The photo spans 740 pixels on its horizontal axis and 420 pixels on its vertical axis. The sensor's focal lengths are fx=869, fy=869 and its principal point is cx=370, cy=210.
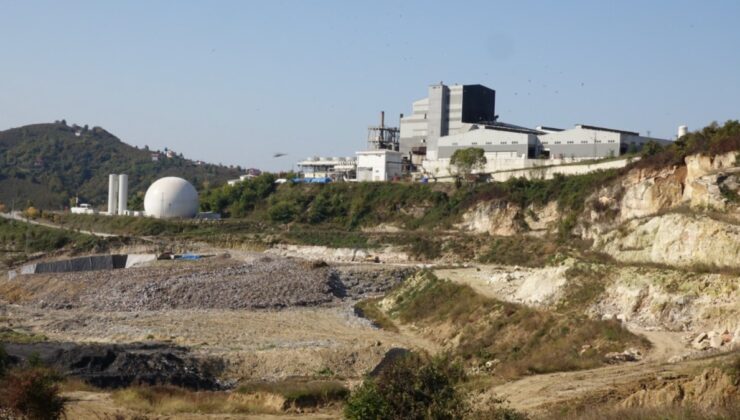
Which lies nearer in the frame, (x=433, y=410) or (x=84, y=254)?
(x=433, y=410)

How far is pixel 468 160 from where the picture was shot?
7500 cm

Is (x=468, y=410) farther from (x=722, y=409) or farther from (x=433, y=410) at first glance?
(x=722, y=409)

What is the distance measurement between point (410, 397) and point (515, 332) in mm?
15212

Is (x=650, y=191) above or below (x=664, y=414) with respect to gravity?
above

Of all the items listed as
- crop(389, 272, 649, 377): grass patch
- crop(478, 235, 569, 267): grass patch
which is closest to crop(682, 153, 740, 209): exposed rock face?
crop(389, 272, 649, 377): grass patch

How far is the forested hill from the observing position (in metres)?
140

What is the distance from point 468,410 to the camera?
1666 centimetres

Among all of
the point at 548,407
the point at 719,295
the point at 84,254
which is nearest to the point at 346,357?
the point at 548,407

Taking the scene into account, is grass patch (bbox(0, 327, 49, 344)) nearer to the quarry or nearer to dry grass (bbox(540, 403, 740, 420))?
the quarry

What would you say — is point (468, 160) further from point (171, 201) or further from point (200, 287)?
point (200, 287)

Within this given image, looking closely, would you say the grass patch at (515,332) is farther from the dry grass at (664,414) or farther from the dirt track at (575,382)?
the dry grass at (664,414)

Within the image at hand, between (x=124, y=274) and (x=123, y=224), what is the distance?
3347 cm

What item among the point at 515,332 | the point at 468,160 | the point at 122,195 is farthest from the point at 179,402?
the point at 122,195

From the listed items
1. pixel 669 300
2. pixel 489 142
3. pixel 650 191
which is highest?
pixel 489 142
